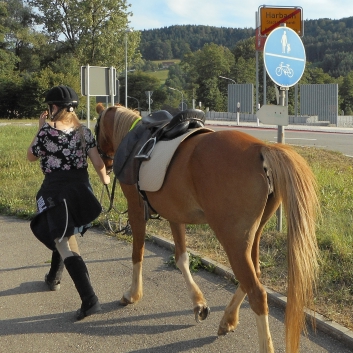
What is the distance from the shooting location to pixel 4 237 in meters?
7.12

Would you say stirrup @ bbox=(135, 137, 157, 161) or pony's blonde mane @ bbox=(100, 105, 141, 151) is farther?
pony's blonde mane @ bbox=(100, 105, 141, 151)

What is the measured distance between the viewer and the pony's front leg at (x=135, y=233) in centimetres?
452

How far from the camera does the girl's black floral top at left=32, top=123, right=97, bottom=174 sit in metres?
4.38

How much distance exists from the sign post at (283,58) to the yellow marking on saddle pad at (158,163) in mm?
1917

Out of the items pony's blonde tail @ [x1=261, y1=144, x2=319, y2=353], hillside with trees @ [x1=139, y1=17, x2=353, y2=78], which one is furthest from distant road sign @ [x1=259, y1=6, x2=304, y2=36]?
hillside with trees @ [x1=139, y1=17, x2=353, y2=78]

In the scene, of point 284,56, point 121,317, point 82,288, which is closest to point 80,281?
point 82,288

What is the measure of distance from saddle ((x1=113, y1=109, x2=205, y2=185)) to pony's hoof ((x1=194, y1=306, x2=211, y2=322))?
1.17 metres

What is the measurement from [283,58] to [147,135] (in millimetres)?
2193

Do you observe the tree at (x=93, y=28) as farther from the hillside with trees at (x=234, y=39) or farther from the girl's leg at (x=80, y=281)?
the hillside with trees at (x=234, y=39)

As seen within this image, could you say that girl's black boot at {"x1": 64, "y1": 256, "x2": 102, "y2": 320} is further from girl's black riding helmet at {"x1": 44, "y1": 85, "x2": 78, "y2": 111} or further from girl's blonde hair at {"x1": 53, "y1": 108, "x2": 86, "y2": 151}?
girl's black riding helmet at {"x1": 44, "y1": 85, "x2": 78, "y2": 111}

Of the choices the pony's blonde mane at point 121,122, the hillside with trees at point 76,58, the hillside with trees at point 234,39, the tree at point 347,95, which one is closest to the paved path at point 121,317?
the pony's blonde mane at point 121,122

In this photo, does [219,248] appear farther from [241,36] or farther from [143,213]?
[241,36]

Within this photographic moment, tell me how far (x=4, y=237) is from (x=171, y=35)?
167m

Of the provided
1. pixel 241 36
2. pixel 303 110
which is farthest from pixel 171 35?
pixel 303 110
